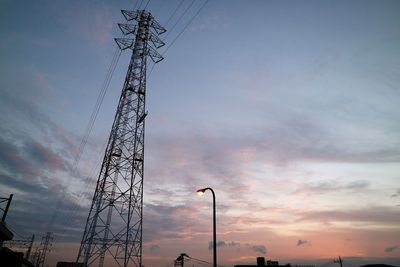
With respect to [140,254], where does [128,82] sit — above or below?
above

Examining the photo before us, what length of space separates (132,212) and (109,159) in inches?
275

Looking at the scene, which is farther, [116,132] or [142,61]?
[142,61]

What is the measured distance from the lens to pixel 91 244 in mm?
26688

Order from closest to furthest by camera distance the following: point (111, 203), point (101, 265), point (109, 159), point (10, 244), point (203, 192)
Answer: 1. point (203, 192)
2. point (101, 265)
3. point (111, 203)
4. point (109, 159)
5. point (10, 244)

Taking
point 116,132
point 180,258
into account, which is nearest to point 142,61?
point 116,132

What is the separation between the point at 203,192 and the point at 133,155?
16.0 metres

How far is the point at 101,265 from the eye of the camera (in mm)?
26656

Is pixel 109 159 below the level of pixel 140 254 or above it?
above

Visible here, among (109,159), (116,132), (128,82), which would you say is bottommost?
(109,159)

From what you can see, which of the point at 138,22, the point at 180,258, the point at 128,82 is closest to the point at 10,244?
the point at 180,258

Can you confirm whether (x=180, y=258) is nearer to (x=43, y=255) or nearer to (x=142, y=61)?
(x=142, y=61)

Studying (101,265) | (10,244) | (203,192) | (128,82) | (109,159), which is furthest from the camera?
(10,244)

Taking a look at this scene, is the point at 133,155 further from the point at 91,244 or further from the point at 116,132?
the point at 91,244

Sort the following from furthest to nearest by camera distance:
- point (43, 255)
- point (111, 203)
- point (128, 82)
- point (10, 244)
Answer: point (43, 255), point (10, 244), point (128, 82), point (111, 203)
